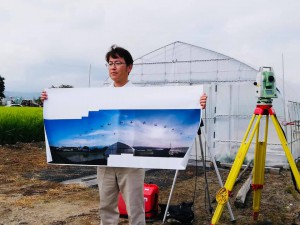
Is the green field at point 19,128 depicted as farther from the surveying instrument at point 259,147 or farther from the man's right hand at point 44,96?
the surveying instrument at point 259,147

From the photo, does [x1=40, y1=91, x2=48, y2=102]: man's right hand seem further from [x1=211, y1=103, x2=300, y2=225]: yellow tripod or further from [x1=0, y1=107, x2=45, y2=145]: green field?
[x1=0, y1=107, x2=45, y2=145]: green field

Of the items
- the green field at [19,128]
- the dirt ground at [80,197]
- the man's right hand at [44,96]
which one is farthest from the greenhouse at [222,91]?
the man's right hand at [44,96]

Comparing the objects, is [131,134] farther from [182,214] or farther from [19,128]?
[19,128]

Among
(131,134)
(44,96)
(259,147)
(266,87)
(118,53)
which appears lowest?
(259,147)

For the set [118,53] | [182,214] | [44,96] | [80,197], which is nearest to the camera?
[118,53]

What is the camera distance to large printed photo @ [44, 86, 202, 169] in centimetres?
346

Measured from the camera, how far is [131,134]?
3.55 metres

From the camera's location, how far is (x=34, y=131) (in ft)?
48.0

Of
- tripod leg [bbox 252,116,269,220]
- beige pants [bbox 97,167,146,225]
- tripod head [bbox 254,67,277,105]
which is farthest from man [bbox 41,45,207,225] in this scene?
tripod leg [bbox 252,116,269,220]

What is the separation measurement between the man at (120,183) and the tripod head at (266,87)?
101 cm

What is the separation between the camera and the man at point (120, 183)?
3287 millimetres

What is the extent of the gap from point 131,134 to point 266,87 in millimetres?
1706

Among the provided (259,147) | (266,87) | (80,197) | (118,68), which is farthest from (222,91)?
(118,68)

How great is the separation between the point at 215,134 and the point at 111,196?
7766 mm
